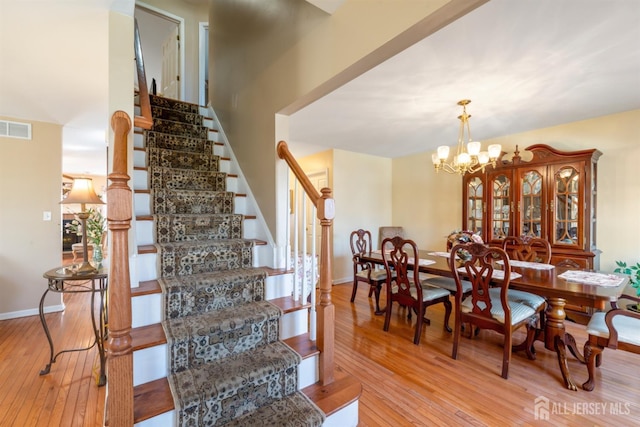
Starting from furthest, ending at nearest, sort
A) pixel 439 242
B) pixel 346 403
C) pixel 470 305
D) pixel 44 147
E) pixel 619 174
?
pixel 439 242 < pixel 44 147 < pixel 619 174 < pixel 470 305 < pixel 346 403

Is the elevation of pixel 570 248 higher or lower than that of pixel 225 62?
lower

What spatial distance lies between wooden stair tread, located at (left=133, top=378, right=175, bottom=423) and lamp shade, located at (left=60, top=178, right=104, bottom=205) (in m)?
1.48

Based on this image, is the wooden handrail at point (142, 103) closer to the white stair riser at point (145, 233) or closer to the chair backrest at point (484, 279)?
the white stair riser at point (145, 233)

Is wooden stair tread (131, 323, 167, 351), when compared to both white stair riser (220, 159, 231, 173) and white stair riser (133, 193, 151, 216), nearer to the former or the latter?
white stair riser (133, 193, 151, 216)

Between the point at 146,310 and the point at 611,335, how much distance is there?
2963 mm

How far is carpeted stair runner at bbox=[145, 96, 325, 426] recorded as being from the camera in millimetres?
1385

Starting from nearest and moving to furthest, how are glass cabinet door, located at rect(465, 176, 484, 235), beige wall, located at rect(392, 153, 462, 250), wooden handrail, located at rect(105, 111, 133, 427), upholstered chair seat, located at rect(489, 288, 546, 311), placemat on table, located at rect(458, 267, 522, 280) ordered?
1. wooden handrail, located at rect(105, 111, 133, 427)
2. placemat on table, located at rect(458, 267, 522, 280)
3. upholstered chair seat, located at rect(489, 288, 546, 311)
4. glass cabinet door, located at rect(465, 176, 484, 235)
5. beige wall, located at rect(392, 153, 462, 250)

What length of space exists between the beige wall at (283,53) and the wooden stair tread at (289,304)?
1.76ft

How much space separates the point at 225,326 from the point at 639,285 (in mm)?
3786

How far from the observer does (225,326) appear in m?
1.58

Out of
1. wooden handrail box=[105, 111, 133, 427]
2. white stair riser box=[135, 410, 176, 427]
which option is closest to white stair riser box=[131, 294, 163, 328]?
wooden handrail box=[105, 111, 133, 427]

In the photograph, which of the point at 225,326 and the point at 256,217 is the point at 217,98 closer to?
the point at 256,217

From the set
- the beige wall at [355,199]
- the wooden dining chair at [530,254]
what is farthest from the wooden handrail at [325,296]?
the beige wall at [355,199]

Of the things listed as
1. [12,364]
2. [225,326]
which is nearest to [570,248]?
[225,326]
